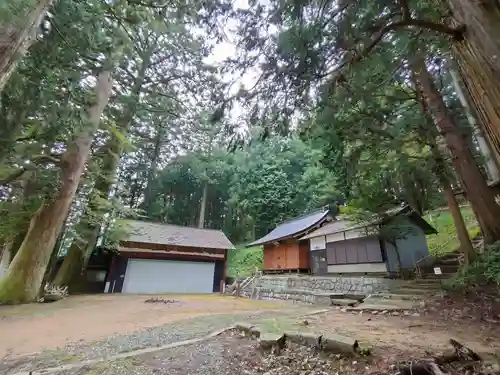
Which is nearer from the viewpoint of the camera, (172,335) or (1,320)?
(172,335)

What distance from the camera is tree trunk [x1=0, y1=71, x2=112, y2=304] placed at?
7695 mm

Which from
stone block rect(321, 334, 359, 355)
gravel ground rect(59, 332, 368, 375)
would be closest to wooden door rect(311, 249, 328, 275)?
stone block rect(321, 334, 359, 355)

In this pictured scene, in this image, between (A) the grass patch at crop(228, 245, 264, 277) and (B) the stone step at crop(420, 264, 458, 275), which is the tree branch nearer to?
(B) the stone step at crop(420, 264, 458, 275)

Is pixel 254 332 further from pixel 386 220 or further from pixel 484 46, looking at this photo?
pixel 386 220

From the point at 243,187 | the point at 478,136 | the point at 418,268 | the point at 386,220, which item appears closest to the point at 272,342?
the point at 386,220

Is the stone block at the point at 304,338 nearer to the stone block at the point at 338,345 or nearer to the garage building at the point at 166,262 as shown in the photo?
the stone block at the point at 338,345

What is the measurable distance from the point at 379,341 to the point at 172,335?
304 centimetres

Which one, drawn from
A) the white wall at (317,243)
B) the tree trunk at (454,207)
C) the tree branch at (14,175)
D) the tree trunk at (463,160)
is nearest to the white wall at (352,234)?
the white wall at (317,243)

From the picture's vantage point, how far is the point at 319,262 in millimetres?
14344

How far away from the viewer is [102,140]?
38.3 feet

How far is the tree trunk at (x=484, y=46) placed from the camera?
82.4 inches

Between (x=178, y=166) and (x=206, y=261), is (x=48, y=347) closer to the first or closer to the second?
(x=206, y=261)

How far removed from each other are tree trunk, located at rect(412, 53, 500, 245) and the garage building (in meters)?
13.2

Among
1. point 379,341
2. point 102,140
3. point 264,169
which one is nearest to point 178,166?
point 264,169
